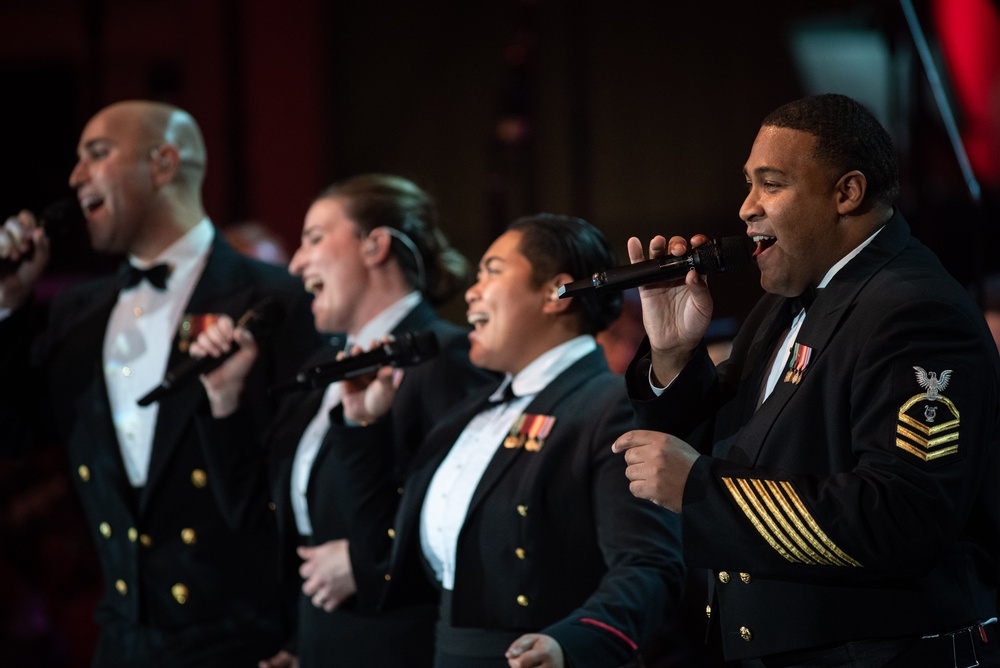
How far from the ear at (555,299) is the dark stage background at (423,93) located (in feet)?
10.6

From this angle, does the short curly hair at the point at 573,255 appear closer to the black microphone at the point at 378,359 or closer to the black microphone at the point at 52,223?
the black microphone at the point at 378,359

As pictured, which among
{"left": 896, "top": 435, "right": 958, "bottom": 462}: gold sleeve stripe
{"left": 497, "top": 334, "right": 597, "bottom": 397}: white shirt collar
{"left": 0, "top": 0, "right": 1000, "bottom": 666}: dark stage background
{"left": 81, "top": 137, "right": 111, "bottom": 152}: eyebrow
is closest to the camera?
{"left": 896, "top": 435, "right": 958, "bottom": 462}: gold sleeve stripe

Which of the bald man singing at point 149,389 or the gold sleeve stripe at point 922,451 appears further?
the bald man singing at point 149,389

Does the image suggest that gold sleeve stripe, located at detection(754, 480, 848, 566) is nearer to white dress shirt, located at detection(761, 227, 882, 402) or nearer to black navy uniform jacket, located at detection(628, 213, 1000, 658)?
black navy uniform jacket, located at detection(628, 213, 1000, 658)

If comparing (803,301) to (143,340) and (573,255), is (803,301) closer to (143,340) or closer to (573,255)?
(573,255)

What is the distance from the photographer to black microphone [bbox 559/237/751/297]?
1.73m

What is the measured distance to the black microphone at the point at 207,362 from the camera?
2.60 m

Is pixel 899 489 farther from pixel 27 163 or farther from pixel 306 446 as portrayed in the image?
pixel 27 163

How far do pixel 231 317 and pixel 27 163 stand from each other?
3.32 meters

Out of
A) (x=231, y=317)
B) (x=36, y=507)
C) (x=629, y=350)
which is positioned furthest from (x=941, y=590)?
(x=36, y=507)

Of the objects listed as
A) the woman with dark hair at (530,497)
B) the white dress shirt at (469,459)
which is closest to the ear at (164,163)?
the woman with dark hair at (530,497)

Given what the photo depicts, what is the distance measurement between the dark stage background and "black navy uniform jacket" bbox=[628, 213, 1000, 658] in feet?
13.1

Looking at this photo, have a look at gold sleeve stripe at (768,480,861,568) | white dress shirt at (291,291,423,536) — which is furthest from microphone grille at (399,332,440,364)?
gold sleeve stripe at (768,480,861,568)

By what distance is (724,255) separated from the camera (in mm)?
1731
